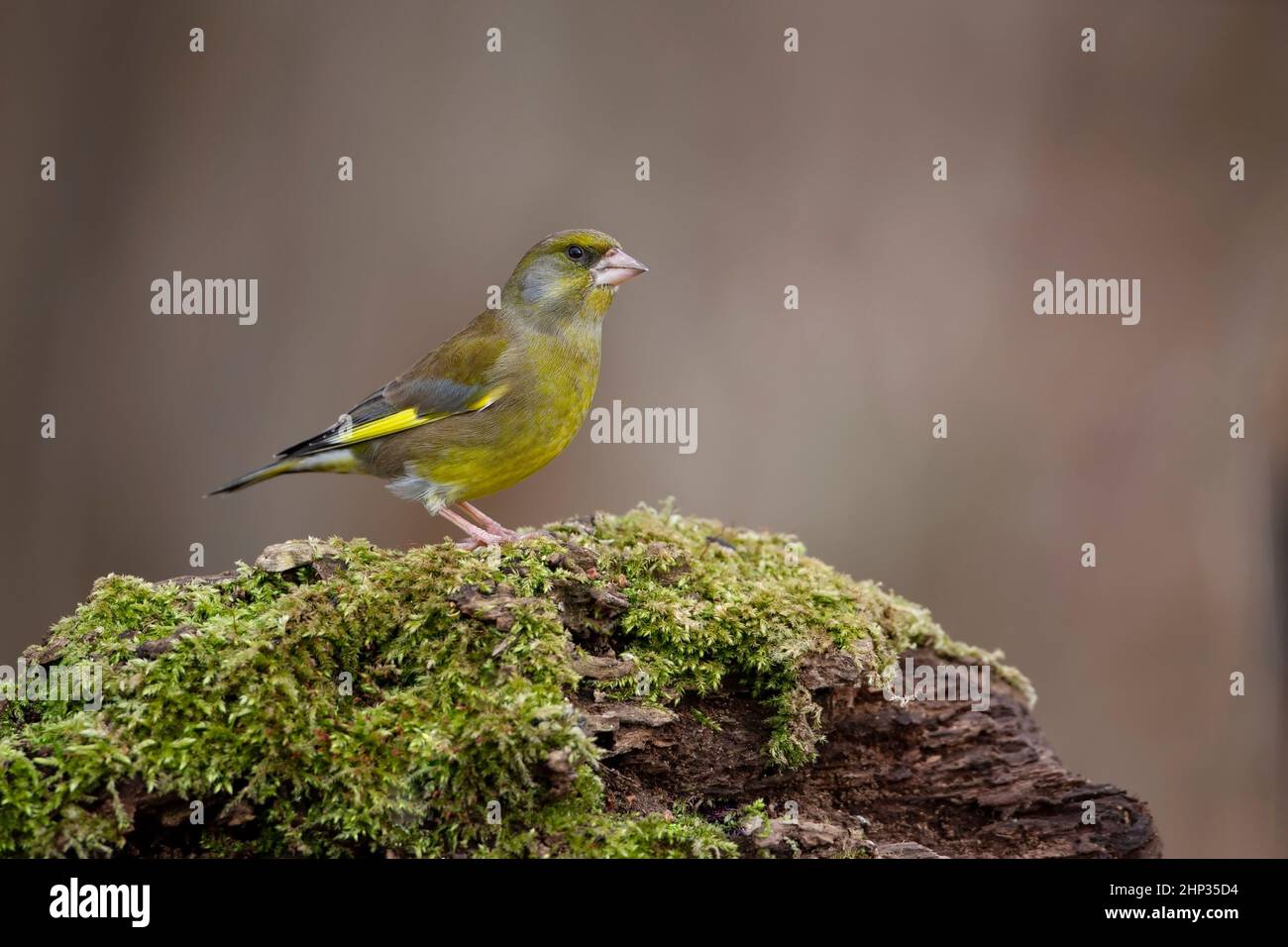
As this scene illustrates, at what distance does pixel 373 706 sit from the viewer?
360 cm

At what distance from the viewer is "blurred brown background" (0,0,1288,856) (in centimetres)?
968

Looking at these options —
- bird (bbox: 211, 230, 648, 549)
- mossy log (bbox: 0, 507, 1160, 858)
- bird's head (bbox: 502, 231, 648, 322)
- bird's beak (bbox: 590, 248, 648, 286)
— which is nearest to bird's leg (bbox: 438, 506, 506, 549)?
bird (bbox: 211, 230, 648, 549)

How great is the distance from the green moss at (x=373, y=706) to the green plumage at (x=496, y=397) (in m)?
1.25

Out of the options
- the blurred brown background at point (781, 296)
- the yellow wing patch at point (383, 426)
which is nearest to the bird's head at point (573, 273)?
the yellow wing patch at point (383, 426)

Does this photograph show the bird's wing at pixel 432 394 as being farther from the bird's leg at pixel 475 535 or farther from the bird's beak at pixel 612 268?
the bird's beak at pixel 612 268

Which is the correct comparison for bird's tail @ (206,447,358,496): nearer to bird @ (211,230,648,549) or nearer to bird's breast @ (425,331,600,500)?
bird @ (211,230,648,549)

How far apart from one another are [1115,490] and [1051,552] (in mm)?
859

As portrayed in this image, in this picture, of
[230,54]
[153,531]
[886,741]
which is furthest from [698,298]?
[886,741]

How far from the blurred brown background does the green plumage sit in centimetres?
398

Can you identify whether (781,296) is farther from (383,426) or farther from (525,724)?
(525,724)

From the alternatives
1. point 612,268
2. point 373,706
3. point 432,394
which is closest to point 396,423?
point 432,394

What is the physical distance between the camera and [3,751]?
10.4 ft

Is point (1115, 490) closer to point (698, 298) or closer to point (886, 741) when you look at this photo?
point (698, 298)

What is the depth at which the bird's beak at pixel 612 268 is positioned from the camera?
231 inches
